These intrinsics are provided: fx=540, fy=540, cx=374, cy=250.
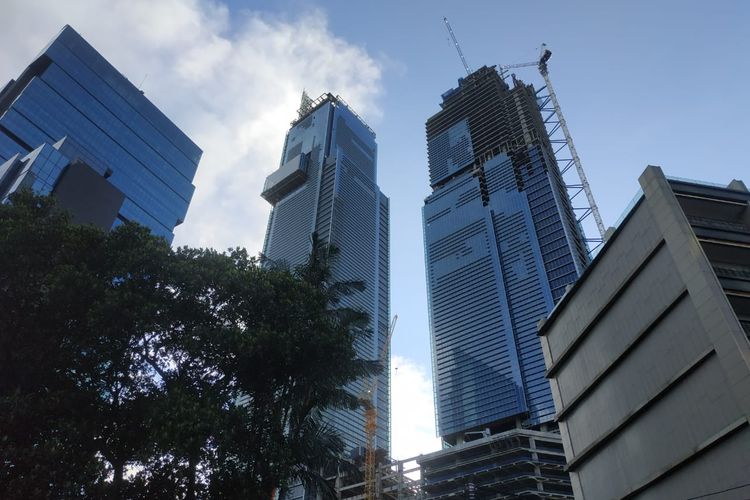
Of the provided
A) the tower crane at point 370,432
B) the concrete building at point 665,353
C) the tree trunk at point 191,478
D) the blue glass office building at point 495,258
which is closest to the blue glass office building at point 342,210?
the tower crane at point 370,432

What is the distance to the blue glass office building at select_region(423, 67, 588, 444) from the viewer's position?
98250 millimetres

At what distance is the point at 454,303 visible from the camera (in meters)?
114

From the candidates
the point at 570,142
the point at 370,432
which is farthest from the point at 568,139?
the point at 370,432

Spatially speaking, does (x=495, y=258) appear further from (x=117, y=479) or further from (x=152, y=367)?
(x=117, y=479)

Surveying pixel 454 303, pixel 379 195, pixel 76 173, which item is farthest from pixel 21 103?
pixel 454 303

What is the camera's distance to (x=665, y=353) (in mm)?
25578

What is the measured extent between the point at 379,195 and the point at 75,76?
65.7 metres

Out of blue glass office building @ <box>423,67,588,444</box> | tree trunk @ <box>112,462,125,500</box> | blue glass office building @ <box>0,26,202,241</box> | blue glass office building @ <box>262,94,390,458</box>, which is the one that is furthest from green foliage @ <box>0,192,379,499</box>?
blue glass office building @ <box>423,67,588,444</box>

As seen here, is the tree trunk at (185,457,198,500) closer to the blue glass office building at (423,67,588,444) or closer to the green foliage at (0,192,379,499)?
the green foliage at (0,192,379,499)

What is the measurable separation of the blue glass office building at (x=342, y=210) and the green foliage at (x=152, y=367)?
6151 cm

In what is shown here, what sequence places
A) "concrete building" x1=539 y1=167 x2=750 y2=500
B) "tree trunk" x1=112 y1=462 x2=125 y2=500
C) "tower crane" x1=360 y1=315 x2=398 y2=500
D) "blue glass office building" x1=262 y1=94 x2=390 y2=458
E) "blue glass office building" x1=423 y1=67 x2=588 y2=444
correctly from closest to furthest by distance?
"tree trunk" x1=112 y1=462 x2=125 y2=500
"concrete building" x1=539 y1=167 x2=750 y2=500
"tower crane" x1=360 y1=315 x2=398 y2=500
"blue glass office building" x1=262 y1=94 x2=390 y2=458
"blue glass office building" x1=423 y1=67 x2=588 y2=444

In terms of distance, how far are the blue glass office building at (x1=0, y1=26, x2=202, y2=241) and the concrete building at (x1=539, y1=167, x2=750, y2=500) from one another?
62.0 m

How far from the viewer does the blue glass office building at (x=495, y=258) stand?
98.2 meters

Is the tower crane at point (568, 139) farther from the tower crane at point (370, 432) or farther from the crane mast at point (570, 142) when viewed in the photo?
the tower crane at point (370, 432)
